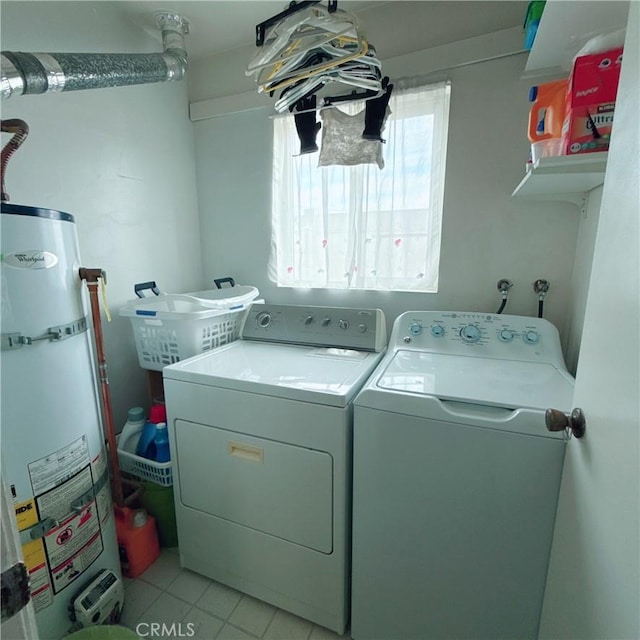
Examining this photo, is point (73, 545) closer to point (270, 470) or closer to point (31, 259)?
point (270, 470)

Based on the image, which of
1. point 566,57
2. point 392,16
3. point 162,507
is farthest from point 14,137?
point 566,57

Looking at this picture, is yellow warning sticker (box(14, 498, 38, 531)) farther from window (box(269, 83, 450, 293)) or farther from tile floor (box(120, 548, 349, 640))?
window (box(269, 83, 450, 293))

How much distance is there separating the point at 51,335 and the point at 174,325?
1.72 feet

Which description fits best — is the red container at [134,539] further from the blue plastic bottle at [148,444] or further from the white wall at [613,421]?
the white wall at [613,421]

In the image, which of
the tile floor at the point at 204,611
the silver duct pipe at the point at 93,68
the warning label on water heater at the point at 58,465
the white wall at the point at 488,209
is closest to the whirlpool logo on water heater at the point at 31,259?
the silver duct pipe at the point at 93,68

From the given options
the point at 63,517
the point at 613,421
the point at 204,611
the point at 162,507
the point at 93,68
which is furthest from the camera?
the point at 162,507

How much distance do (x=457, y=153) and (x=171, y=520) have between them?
224 centimetres

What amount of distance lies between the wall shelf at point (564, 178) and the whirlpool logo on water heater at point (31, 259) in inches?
58.5

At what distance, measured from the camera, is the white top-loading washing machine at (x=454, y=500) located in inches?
36.4

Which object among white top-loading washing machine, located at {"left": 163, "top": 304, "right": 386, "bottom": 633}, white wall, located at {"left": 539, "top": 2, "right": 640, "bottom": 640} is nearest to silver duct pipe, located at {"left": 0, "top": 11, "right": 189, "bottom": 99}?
white top-loading washing machine, located at {"left": 163, "top": 304, "right": 386, "bottom": 633}

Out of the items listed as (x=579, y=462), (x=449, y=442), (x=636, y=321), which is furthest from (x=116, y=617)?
(x=636, y=321)

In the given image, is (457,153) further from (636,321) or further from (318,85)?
(636,321)
